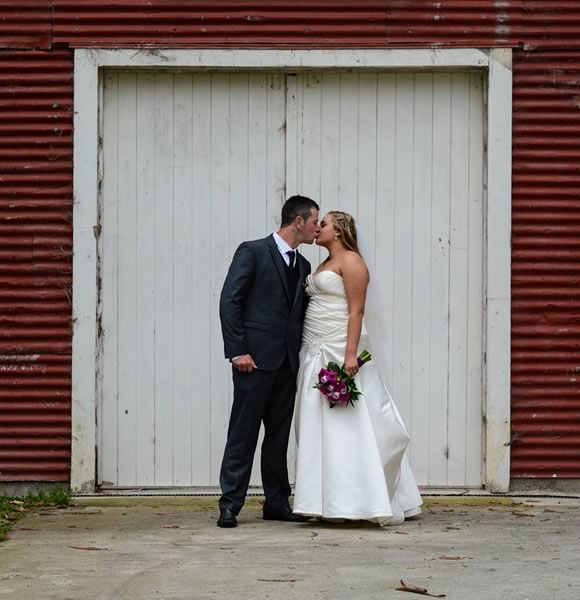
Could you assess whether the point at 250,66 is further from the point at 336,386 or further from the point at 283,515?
the point at 283,515

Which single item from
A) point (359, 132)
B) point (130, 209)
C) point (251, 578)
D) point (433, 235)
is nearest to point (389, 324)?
point (433, 235)

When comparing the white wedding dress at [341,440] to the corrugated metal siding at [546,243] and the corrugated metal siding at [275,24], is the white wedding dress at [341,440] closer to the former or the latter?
the corrugated metal siding at [546,243]

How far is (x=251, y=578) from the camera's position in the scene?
291 inches

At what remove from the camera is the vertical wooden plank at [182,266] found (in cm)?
1047

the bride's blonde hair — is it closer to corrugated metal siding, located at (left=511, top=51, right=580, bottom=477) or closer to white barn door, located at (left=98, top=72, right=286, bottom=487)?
white barn door, located at (left=98, top=72, right=286, bottom=487)

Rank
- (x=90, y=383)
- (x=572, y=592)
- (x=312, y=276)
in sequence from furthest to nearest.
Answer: (x=90, y=383) → (x=312, y=276) → (x=572, y=592)

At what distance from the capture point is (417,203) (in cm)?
1048

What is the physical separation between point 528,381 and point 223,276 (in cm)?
235

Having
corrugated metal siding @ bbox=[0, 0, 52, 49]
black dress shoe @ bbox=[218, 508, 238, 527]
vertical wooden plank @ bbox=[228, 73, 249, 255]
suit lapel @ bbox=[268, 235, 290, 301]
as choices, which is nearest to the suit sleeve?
suit lapel @ bbox=[268, 235, 290, 301]

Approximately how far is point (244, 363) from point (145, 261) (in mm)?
1867

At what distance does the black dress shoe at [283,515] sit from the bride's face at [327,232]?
1771 millimetres

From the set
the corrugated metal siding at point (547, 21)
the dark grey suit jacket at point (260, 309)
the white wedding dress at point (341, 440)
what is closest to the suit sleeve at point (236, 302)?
the dark grey suit jacket at point (260, 309)

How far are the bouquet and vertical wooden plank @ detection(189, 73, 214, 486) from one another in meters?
1.63

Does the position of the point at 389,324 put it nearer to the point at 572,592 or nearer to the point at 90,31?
the point at 90,31
